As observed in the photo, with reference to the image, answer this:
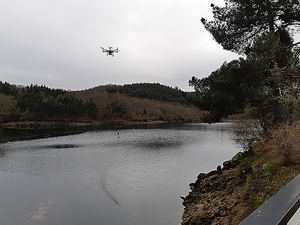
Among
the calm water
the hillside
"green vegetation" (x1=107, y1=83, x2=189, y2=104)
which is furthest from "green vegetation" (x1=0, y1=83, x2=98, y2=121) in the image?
the calm water

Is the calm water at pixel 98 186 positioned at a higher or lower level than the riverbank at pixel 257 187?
lower

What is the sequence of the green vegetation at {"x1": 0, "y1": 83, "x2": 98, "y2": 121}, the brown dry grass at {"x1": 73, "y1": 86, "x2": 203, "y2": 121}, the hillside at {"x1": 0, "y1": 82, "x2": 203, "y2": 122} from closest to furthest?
the green vegetation at {"x1": 0, "y1": 83, "x2": 98, "y2": 121}, the hillside at {"x1": 0, "y1": 82, "x2": 203, "y2": 122}, the brown dry grass at {"x1": 73, "y1": 86, "x2": 203, "y2": 121}

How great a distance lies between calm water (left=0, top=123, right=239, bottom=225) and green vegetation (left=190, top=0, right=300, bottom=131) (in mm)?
6299

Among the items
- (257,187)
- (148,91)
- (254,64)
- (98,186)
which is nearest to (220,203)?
(257,187)

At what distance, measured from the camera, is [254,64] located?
37.3ft

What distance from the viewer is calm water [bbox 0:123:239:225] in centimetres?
1276

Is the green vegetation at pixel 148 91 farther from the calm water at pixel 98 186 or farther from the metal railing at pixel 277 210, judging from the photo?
the metal railing at pixel 277 210

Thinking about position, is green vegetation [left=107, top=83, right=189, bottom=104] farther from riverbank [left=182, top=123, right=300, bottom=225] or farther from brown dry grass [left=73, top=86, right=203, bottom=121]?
riverbank [left=182, top=123, right=300, bottom=225]

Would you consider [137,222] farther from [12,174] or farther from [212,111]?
[12,174]

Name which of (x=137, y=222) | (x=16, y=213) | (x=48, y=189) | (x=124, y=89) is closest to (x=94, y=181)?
(x=48, y=189)

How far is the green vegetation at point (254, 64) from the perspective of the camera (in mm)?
10359

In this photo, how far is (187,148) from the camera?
33.7 meters

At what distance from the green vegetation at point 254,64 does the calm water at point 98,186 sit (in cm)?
630

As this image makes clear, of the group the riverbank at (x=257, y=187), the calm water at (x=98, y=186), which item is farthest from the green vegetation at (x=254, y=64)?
the calm water at (x=98, y=186)
